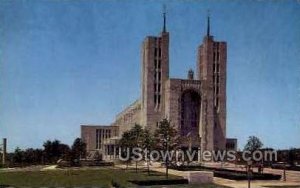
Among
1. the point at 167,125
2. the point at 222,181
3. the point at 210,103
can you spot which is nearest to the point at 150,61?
the point at 210,103

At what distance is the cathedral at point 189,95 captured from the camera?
3113 inches

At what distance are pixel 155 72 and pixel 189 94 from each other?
6166 millimetres

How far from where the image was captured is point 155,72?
8219cm

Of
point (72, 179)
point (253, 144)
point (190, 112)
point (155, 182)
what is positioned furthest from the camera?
point (190, 112)

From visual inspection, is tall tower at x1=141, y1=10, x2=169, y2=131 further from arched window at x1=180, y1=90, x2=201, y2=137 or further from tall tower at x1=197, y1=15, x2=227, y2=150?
tall tower at x1=197, y1=15, x2=227, y2=150

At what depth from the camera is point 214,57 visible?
8375 centimetres

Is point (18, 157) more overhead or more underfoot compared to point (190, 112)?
more underfoot

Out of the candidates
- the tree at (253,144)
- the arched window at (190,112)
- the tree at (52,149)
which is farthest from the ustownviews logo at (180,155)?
the tree at (52,149)

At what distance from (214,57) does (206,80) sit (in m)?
4.70

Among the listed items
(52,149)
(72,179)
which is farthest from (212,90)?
(72,179)

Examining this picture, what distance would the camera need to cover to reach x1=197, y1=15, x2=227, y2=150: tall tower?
79.9 m

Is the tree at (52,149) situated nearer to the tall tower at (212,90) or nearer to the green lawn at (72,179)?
the tall tower at (212,90)

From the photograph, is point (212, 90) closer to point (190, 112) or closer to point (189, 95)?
point (189, 95)

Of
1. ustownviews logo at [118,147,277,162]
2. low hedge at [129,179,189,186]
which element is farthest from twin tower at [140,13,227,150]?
low hedge at [129,179,189,186]
